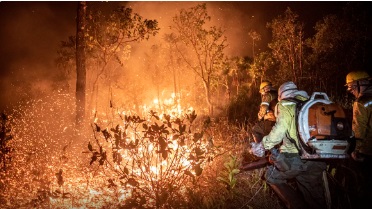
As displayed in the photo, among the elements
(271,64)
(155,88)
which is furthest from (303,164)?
(155,88)

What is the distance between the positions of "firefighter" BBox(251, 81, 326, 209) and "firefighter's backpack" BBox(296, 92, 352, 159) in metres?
0.23

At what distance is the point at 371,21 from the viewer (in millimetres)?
23297

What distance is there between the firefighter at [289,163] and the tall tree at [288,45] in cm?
2495

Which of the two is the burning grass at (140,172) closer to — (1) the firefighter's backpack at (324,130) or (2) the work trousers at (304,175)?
(2) the work trousers at (304,175)

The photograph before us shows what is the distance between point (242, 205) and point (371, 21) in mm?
25234

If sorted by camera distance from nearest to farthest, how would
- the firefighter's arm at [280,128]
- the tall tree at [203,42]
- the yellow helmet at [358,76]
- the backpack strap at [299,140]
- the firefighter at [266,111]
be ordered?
the backpack strap at [299,140]
the firefighter's arm at [280,128]
the yellow helmet at [358,76]
the firefighter at [266,111]
the tall tree at [203,42]

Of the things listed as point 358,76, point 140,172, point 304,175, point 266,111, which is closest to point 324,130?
point 304,175

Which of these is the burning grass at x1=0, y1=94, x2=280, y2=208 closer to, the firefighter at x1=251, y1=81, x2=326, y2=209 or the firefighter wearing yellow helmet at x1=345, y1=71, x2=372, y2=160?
the firefighter at x1=251, y1=81, x2=326, y2=209

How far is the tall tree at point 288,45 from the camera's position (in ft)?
91.4

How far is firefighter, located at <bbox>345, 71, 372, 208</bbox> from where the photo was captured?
3.84 m

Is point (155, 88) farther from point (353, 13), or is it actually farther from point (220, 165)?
point (220, 165)

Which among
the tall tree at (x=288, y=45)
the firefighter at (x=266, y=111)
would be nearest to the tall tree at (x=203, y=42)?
the tall tree at (x=288, y=45)

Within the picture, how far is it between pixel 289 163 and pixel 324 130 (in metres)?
0.64

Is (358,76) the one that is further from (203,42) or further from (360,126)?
(203,42)
